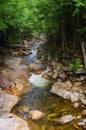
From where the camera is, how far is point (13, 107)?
555 inches

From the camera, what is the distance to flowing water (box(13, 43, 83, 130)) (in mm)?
12117

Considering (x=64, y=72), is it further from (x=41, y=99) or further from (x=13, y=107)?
(x=13, y=107)

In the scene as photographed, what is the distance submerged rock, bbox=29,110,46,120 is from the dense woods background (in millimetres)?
6819

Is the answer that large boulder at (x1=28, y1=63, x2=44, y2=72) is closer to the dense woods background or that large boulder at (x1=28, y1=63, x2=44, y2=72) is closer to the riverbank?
the riverbank

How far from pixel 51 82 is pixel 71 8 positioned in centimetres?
640

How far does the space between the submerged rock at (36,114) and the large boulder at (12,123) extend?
819mm

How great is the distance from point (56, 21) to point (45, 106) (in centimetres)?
949

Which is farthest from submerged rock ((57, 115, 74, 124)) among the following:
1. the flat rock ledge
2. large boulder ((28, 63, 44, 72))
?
large boulder ((28, 63, 44, 72))

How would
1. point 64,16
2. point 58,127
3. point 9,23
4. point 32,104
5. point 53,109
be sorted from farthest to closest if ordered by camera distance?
point 9,23 < point 64,16 < point 32,104 < point 53,109 < point 58,127

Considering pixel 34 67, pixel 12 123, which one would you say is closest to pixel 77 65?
pixel 34 67

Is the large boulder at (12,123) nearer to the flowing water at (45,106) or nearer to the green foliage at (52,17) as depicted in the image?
the flowing water at (45,106)

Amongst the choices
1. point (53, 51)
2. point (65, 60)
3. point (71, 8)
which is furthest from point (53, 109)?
point (53, 51)

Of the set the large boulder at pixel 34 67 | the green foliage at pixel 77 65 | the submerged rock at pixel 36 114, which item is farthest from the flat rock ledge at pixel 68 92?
the large boulder at pixel 34 67

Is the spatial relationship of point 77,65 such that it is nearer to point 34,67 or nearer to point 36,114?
point 34,67
